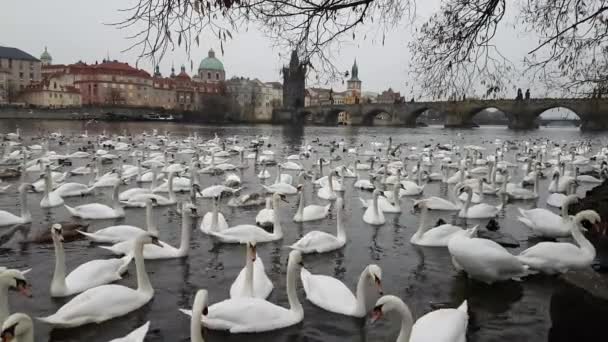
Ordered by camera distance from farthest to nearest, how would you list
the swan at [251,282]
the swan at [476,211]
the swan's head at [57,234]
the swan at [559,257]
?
the swan at [476,211], the swan at [559,257], the swan's head at [57,234], the swan at [251,282]

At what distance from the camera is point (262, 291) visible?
705 centimetres

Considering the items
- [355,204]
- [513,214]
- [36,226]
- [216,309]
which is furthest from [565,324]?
[36,226]

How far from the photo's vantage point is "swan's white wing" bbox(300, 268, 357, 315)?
21.7ft

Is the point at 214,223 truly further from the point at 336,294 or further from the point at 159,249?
the point at 336,294

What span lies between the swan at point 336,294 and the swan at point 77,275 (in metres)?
2.92

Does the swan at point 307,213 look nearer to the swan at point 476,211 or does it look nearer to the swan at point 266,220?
the swan at point 266,220

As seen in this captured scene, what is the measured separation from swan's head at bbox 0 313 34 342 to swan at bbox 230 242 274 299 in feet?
9.00

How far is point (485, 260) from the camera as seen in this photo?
721cm

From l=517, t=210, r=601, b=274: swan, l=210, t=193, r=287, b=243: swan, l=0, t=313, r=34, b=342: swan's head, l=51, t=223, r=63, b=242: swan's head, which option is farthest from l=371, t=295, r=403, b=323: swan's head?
l=210, t=193, r=287, b=243: swan

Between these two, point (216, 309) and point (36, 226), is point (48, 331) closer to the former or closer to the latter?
point (216, 309)

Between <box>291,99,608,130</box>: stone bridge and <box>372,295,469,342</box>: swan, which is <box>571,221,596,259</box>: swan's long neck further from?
<box>291,99,608,130</box>: stone bridge

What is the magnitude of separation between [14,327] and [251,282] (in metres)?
3.02

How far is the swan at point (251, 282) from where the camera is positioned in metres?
6.53

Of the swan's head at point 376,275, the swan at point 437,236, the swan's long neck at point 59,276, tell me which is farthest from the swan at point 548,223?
the swan's long neck at point 59,276
